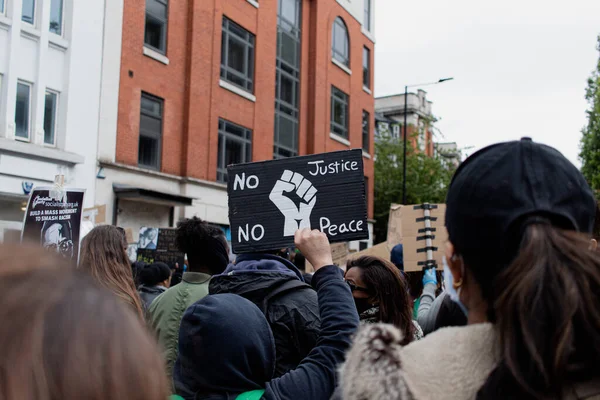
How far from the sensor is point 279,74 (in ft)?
80.1

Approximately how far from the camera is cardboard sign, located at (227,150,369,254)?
3.16 meters

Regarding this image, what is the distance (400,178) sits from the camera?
123ft

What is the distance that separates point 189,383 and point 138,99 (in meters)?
15.9

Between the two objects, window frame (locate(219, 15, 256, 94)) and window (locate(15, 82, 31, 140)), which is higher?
window frame (locate(219, 15, 256, 94))

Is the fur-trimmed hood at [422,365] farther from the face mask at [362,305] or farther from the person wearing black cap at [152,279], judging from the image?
the person wearing black cap at [152,279]

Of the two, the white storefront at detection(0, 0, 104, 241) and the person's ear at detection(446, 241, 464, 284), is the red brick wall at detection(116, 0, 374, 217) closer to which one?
the white storefront at detection(0, 0, 104, 241)

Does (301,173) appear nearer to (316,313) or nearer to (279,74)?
(316,313)

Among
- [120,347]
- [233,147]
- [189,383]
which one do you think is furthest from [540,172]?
[233,147]

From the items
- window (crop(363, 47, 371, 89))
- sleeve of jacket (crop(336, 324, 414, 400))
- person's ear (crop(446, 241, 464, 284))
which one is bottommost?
sleeve of jacket (crop(336, 324, 414, 400))

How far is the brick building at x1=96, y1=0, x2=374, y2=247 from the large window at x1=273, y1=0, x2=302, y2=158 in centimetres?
5

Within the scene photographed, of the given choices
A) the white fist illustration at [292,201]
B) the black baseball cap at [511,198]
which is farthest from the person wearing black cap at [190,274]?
the black baseball cap at [511,198]

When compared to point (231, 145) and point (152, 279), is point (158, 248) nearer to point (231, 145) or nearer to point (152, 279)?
point (152, 279)

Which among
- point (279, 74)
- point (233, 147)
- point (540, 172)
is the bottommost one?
point (540, 172)

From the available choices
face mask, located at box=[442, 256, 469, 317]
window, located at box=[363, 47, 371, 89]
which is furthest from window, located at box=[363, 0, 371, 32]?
face mask, located at box=[442, 256, 469, 317]
